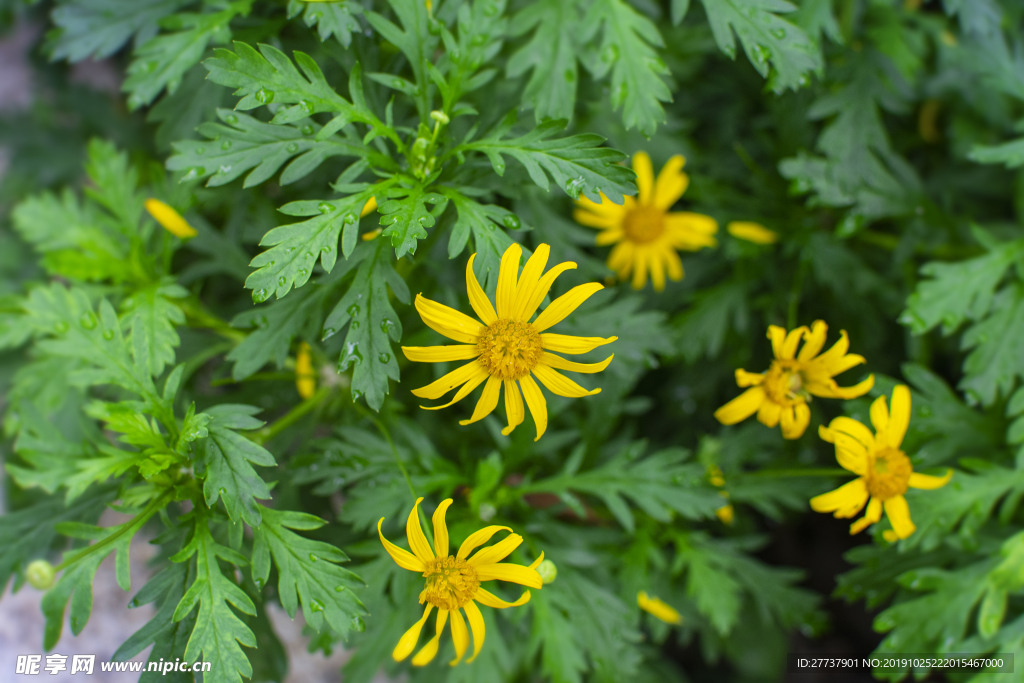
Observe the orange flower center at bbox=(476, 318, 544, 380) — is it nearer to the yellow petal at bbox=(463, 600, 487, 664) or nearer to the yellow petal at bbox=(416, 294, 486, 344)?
the yellow petal at bbox=(416, 294, 486, 344)

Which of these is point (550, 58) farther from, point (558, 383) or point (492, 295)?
point (558, 383)

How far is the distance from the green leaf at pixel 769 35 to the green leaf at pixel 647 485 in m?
0.83

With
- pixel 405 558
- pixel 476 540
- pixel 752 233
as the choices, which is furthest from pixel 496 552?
pixel 752 233

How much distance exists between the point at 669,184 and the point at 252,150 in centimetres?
108

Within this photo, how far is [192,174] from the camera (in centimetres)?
111

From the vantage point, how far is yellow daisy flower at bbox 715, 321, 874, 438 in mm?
1181

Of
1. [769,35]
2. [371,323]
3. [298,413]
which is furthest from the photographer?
[298,413]

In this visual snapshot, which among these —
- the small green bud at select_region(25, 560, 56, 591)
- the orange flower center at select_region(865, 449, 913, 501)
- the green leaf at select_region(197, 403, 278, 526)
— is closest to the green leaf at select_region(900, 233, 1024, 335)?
the orange flower center at select_region(865, 449, 913, 501)

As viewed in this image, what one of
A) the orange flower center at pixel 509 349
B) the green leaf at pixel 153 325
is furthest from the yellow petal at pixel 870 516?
the green leaf at pixel 153 325

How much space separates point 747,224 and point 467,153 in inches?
35.6

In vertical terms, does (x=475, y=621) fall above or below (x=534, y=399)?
below

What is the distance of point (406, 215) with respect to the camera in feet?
3.37

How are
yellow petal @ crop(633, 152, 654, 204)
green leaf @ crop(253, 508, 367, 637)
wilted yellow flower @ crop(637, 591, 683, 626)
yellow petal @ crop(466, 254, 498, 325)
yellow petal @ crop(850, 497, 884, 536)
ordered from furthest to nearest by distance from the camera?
yellow petal @ crop(633, 152, 654, 204) → wilted yellow flower @ crop(637, 591, 683, 626) → yellow petal @ crop(850, 497, 884, 536) → green leaf @ crop(253, 508, 367, 637) → yellow petal @ crop(466, 254, 498, 325)

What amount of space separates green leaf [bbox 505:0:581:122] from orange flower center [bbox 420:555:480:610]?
0.84 m
